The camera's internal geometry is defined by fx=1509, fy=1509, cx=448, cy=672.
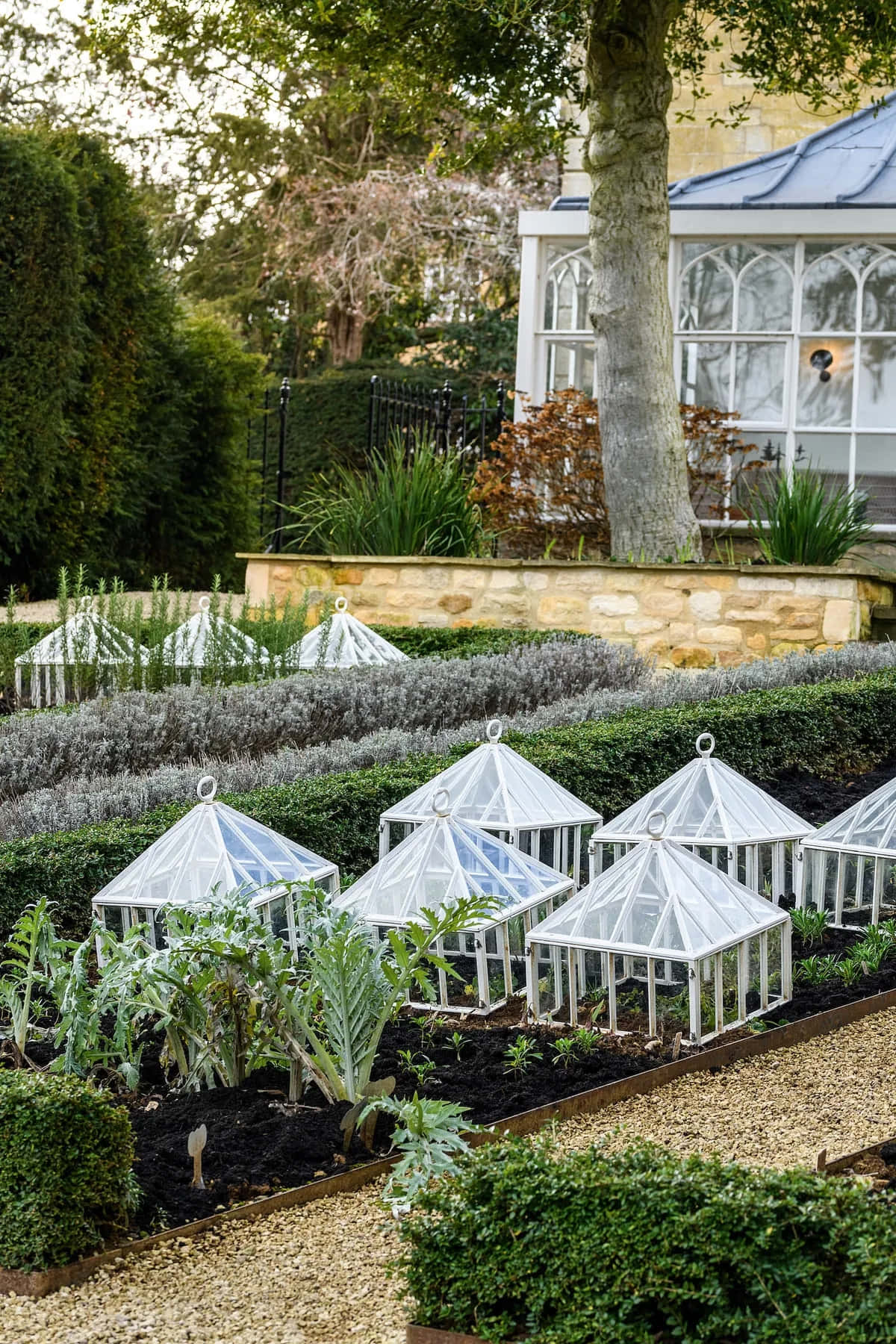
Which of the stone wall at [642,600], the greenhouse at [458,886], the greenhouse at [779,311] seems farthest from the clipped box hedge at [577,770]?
the greenhouse at [779,311]

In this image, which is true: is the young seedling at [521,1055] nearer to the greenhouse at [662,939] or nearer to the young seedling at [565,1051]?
the young seedling at [565,1051]

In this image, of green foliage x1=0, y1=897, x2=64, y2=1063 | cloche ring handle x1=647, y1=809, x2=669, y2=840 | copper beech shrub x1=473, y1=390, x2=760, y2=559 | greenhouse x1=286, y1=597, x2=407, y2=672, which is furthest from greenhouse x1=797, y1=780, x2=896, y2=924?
copper beech shrub x1=473, y1=390, x2=760, y2=559

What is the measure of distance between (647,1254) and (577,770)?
10.6 feet

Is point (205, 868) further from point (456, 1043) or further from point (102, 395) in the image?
point (102, 395)

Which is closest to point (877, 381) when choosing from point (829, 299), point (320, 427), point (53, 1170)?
point (829, 299)

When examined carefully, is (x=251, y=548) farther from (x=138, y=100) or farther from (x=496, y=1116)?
(x=496, y=1116)

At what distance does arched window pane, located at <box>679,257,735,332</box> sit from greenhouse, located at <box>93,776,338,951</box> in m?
9.91

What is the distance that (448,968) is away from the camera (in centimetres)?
294

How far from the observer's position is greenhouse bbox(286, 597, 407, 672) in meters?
7.88

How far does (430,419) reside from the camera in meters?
15.6

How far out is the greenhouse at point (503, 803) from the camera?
4.34 meters

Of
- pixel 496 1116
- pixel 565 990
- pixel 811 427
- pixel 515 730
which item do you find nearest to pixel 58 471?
pixel 811 427

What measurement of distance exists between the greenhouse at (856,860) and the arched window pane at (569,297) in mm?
9018

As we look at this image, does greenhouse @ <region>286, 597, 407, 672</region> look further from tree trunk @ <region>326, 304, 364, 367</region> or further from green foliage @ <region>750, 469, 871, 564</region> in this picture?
tree trunk @ <region>326, 304, 364, 367</region>
